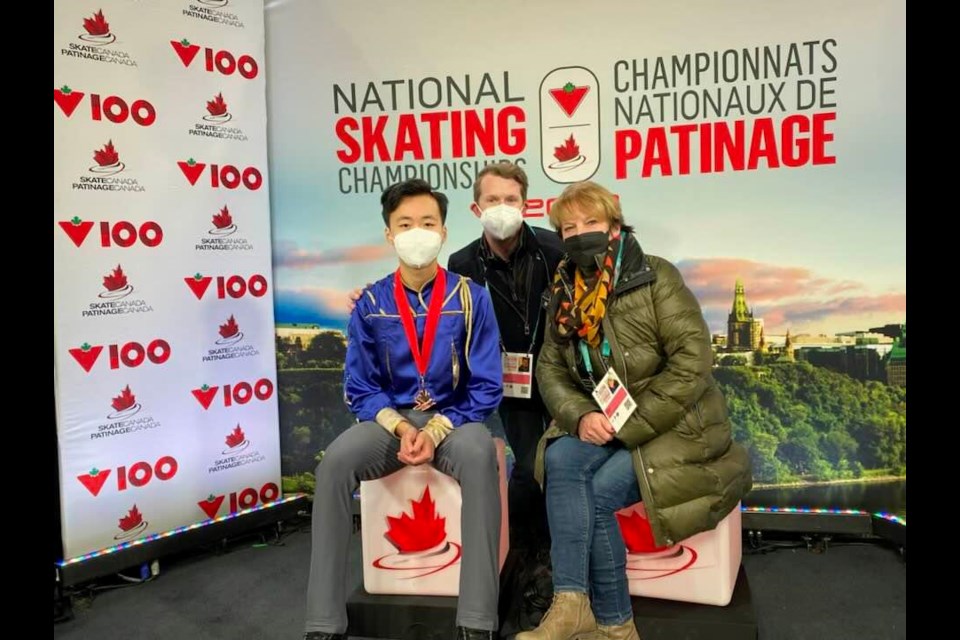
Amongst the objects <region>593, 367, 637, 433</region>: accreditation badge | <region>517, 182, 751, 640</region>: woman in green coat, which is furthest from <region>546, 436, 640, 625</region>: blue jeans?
<region>593, 367, 637, 433</region>: accreditation badge

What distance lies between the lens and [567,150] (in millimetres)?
3590

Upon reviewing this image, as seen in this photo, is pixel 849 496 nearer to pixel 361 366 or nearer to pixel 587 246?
pixel 587 246

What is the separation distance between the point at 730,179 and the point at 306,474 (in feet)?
9.22

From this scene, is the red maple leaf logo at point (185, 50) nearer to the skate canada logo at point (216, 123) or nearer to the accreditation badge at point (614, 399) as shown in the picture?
the skate canada logo at point (216, 123)

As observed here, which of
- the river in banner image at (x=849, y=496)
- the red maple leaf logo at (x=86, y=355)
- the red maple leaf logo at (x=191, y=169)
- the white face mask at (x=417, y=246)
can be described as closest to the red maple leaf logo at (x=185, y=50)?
the red maple leaf logo at (x=191, y=169)

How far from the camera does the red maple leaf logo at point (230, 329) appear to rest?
357cm

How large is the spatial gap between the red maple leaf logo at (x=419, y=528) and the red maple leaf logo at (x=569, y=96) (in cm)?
212

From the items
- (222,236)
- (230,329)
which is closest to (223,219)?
(222,236)

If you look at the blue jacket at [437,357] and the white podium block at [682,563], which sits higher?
the blue jacket at [437,357]

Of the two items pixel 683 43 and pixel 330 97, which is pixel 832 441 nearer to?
pixel 683 43

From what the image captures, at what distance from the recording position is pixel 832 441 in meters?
3.43

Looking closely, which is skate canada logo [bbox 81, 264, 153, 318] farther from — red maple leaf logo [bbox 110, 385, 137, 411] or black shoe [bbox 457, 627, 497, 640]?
black shoe [bbox 457, 627, 497, 640]
